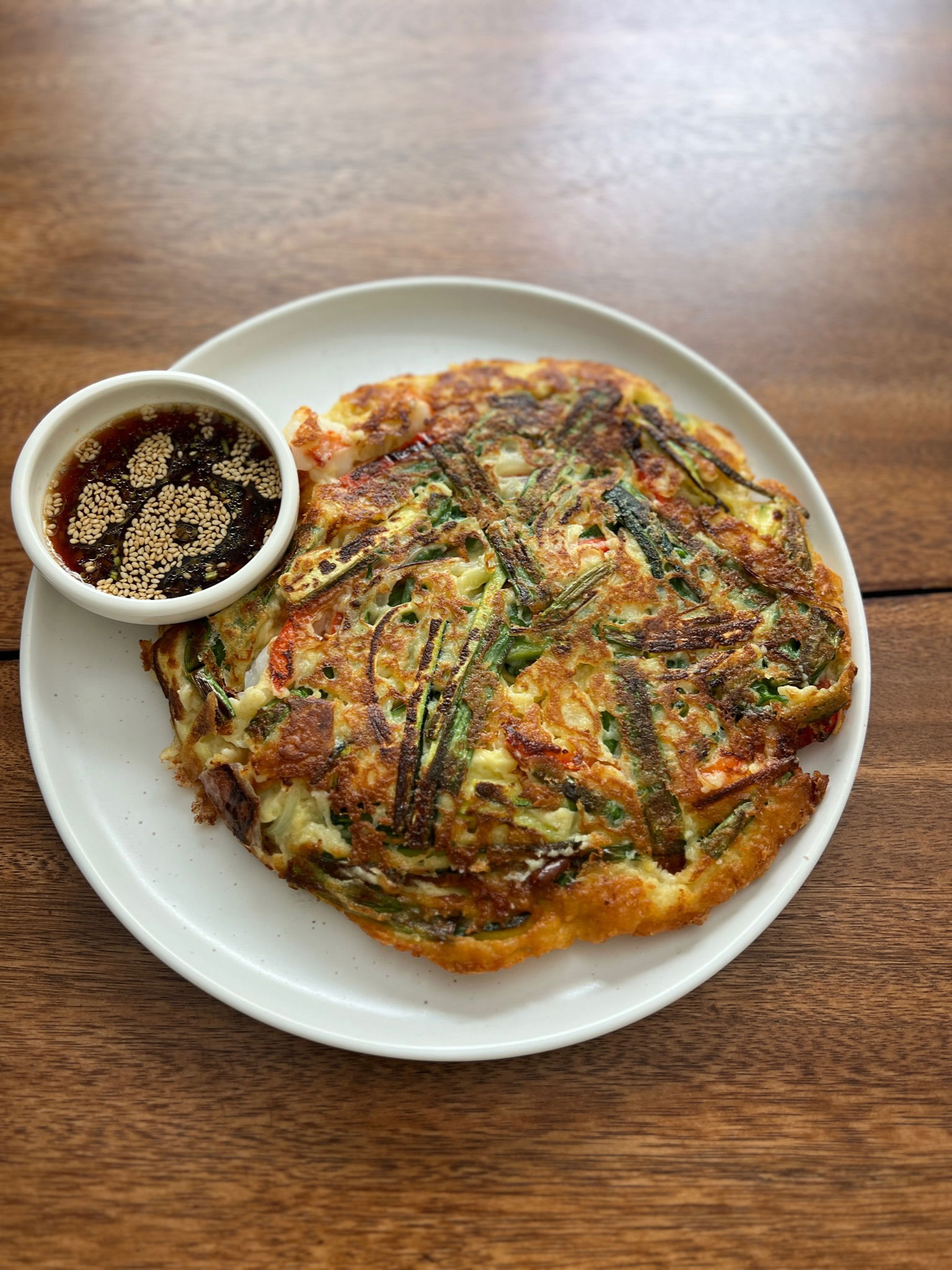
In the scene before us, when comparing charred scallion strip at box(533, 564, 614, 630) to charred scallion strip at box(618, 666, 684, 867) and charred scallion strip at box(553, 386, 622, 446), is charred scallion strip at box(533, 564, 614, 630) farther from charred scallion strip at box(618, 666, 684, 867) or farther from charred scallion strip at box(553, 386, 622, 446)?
charred scallion strip at box(553, 386, 622, 446)

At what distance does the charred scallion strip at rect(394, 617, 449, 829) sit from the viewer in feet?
8.05

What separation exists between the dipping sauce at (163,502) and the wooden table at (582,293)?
669 millimetres

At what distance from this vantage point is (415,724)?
2512 millimetres

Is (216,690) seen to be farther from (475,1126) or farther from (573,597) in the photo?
(475,1126)

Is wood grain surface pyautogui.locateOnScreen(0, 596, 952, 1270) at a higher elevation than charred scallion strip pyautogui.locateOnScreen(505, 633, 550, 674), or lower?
lower

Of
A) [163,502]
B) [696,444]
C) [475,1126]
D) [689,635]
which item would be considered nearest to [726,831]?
[689,635]

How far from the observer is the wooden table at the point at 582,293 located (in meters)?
2.61

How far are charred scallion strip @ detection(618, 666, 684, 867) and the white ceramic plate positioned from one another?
298 millimetres

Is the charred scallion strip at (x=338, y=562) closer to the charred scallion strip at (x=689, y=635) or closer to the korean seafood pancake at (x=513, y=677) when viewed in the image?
the korean seafood pancake at (x=513, y=677)

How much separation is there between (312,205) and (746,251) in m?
1.76

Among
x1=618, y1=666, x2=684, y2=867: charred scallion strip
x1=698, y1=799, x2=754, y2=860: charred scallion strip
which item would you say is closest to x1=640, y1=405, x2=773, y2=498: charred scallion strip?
x1=618, y1=666, x2=684, y2=867: charred scallion strip

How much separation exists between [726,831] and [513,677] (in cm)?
72

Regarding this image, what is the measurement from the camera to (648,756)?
2.55 metres

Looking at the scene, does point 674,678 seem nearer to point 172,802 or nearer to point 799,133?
point 172,802
